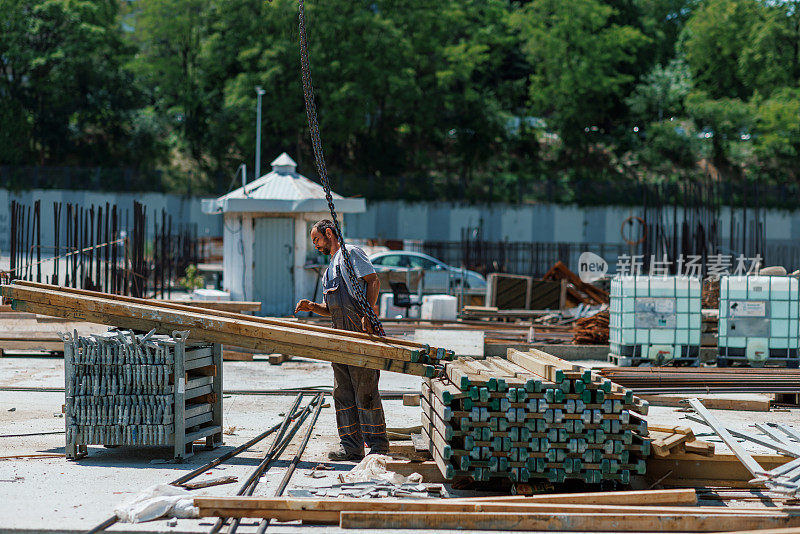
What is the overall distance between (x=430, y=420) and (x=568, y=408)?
55.8 inches

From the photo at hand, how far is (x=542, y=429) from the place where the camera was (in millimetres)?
7176

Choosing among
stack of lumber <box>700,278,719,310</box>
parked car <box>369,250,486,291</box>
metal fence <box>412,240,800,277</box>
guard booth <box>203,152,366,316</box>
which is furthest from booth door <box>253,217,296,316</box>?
Result: stack of lumber <box>700,278,719,310</box>

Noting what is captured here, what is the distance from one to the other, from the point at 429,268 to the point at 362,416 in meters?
21.7

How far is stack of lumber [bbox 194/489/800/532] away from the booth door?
646 inches

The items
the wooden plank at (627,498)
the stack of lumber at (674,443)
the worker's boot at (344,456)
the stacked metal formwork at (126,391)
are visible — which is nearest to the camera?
the wooden plank at (627,498)

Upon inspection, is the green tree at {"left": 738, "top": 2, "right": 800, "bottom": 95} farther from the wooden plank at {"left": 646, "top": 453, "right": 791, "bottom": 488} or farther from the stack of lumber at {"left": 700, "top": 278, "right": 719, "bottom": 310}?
the wooden plank at {"left": 646, "top": 453, "right": 791, "bottom": 488}

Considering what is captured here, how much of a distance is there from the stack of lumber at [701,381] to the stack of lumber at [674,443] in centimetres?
406

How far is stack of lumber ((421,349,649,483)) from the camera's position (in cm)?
716

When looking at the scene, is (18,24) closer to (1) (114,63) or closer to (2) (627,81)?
(1) (114,63)

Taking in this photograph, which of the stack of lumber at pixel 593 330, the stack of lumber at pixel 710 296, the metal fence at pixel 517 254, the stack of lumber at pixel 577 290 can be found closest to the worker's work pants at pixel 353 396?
the stack of lumber at pixel 593 330

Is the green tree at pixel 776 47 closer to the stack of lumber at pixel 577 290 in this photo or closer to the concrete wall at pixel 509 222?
the concrete wall at pixel 509 222

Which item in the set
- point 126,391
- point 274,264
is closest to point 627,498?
point 126,391

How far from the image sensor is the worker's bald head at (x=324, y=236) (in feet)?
28.6

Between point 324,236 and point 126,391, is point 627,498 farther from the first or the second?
point 126,391
